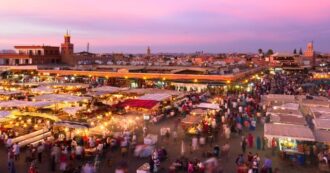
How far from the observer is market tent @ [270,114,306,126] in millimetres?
15019

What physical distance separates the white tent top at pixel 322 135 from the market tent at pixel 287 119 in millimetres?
1217

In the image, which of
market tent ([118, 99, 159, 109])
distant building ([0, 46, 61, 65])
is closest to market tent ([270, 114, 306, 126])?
market tent ([118, 99, 159, 109])

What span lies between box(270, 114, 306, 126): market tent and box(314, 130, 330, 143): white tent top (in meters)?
1.22

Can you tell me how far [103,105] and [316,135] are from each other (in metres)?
12.7

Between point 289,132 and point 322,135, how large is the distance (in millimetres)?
1347

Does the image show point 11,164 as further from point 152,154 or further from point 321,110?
point 321,110

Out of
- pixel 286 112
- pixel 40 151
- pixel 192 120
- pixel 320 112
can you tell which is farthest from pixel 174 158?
pixel 320 112

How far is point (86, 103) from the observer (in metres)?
21.7

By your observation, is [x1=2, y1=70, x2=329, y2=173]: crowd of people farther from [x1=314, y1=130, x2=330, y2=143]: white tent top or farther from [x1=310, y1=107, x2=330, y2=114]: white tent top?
[x1=310, y1=107, x2=330, y2=114]: white tent top

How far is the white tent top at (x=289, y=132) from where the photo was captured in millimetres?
12477

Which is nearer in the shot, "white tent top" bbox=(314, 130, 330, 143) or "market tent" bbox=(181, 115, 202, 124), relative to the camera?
"white tent top" bbox=(314, 130, 330, 143)

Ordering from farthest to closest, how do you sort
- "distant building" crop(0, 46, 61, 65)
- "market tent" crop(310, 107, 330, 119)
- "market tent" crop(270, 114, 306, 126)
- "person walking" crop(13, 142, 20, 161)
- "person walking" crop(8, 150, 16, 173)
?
1. "distant building" crop(0, 46, 61, 65)
2. "market tent" crop(310, 107, 330, 119)
3. "market tent" crop(270, 114, 306, 126)
4. "person walking" crop(13, 142, 20, 161)
5. "person walking" crop(8, 150, 16, 173)

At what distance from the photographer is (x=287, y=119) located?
15.5 m

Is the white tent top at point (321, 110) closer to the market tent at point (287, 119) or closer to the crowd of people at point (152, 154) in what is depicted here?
the market tent at point (287, 119)
